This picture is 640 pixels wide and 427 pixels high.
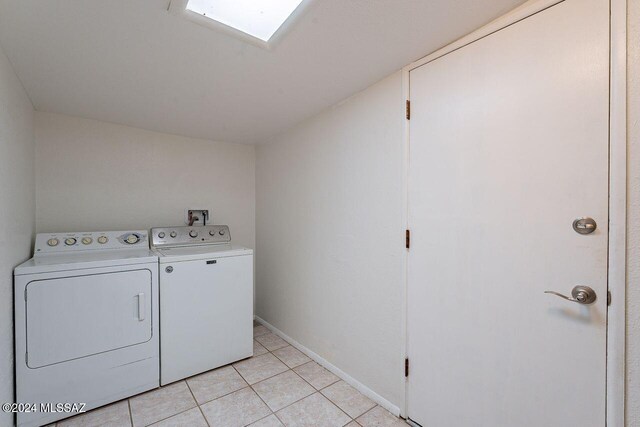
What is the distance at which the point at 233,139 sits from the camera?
2945 mm

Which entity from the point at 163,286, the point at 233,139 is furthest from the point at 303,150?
the point at 163,286

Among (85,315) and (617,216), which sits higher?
(617,216)

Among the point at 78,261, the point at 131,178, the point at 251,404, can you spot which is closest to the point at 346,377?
the point at 251,404

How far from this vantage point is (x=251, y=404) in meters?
1.74

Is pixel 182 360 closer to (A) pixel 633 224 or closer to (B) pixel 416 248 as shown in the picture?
(B) pixel 416 248

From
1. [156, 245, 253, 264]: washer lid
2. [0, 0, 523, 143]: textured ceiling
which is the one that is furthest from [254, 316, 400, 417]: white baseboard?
[0, 0, 523, 143]: textured ceiling

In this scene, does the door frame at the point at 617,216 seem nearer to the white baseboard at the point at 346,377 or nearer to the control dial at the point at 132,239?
the white baseboard at the point at 346,377

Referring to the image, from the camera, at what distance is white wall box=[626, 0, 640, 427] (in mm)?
858

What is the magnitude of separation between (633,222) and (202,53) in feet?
6.43

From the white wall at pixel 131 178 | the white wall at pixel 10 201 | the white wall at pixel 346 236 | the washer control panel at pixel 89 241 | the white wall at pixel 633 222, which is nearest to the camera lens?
the white wall at pixel 633 222

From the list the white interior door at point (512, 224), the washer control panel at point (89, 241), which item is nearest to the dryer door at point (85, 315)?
the washer control panel at point (89, 241)

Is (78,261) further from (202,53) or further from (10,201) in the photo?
(202,53)

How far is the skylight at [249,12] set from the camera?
108cm

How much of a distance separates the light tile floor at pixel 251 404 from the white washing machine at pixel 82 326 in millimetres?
144
